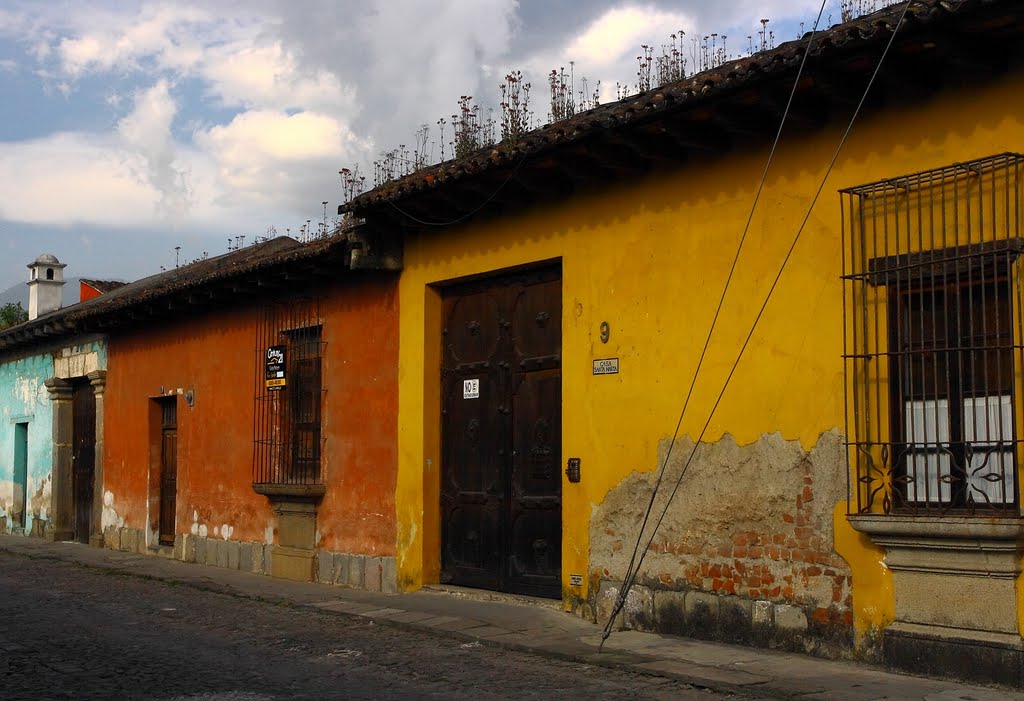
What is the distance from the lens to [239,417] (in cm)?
1523

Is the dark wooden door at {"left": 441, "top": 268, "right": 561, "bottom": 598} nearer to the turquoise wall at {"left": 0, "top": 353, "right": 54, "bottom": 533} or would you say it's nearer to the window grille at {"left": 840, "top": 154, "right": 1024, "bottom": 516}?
the window grille at {"left": 840, "top": 154, "right": 1024, "bottom": 516}

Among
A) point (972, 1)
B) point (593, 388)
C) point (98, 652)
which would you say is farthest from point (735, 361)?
point (98, 652)

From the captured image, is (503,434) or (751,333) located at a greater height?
(751,333)

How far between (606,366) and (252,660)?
3.74 m

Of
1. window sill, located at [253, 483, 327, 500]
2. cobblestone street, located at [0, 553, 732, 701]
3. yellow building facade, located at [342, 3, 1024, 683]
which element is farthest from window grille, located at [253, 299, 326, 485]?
yellow building facade, located at [342, 3, 1024, 683]

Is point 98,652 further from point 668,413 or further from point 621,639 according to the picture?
point 668,413

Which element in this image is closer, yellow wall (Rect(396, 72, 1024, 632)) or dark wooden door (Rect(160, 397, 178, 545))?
yellow wall (Rect(396, 72, 1024, 632))

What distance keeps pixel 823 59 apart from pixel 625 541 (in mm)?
4169

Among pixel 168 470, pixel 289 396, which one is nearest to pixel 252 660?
pixel 289 396

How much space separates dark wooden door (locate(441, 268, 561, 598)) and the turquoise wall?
1190 cm

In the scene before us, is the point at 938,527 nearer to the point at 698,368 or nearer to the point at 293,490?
the point at 698,368

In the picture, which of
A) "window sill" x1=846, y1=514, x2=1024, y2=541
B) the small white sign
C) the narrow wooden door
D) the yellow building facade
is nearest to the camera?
"window sill" x1=846, y1=514, x2=1024, y2=541

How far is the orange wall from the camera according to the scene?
12656 mm

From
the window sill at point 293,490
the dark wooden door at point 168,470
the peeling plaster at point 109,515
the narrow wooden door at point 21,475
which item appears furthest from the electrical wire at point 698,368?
the narrow wooden door at point 21,475
